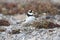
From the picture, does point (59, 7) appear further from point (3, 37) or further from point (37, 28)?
point (3, 37)

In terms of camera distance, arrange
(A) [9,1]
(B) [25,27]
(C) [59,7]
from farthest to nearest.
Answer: (A) [9,1], (C) [59,7], (B) [25,27]

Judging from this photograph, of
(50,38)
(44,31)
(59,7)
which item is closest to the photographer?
(50,38)

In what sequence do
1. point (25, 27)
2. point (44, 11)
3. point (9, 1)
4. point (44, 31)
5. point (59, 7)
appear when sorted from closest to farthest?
point (44, 31) < point (25, 27) < point (44, 11) < point (59, 7) < point (9, 1)

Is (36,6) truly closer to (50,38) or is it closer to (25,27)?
(25,27)

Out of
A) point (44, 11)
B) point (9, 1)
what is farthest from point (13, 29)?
point (9, 1)

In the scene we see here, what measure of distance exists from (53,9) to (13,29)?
9.06m

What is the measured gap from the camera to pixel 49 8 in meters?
Answer: 28.1

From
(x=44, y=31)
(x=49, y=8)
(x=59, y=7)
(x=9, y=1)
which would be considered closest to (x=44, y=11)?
(x=49, y=8)

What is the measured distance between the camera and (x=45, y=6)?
28719 millimetres

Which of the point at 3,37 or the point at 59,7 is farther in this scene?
the point at 59,7

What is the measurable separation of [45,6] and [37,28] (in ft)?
30.2

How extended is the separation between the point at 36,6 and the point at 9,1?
5.05 m

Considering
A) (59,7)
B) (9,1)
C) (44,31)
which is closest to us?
(44,31)

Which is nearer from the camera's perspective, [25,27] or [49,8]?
[25,27]
